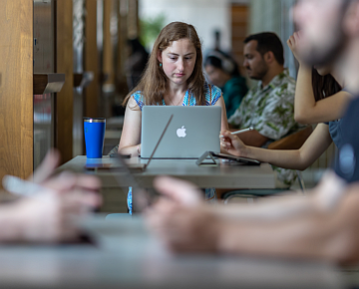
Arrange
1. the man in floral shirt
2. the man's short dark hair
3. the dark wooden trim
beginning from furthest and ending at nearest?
the man's short dark hair < the man in floral shirt < the dark wooden trim

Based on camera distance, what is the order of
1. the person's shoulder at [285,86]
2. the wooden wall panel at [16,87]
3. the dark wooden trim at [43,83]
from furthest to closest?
the person's shoulder at [285,86] < the dark wooden trim at [43,83] < the wooden wall panel at [16,87]

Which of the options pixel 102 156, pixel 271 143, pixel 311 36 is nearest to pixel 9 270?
pixel 311 36

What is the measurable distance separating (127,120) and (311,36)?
1578mm

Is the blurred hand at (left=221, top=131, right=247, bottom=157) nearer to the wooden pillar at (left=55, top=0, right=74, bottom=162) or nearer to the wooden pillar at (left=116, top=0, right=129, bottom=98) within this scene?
the wooden pillar at (left=55, top=0, right=74, bottom=162)

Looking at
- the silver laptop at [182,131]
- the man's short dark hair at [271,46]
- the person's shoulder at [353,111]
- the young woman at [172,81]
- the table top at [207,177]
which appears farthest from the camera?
the man's short dark hair at [271,46]

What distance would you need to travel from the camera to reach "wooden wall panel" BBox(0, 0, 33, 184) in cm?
213

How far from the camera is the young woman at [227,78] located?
4.21 metres

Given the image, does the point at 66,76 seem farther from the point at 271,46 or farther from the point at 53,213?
the point at 53,213

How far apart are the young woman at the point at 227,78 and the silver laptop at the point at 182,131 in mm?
2166

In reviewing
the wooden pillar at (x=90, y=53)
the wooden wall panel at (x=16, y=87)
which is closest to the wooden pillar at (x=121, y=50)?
the wooden pillar at (x=90, y=53)

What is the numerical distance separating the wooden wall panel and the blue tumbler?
29 centimetres

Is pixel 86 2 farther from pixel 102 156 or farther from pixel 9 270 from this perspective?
pixel 9 270

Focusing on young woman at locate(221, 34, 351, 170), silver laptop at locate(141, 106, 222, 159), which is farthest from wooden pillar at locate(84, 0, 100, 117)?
young woman at locate(221, 34, 351, 170)

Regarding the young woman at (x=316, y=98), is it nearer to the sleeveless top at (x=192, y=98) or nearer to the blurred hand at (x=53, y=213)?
the sleeveless top at (x=192, y=98)
